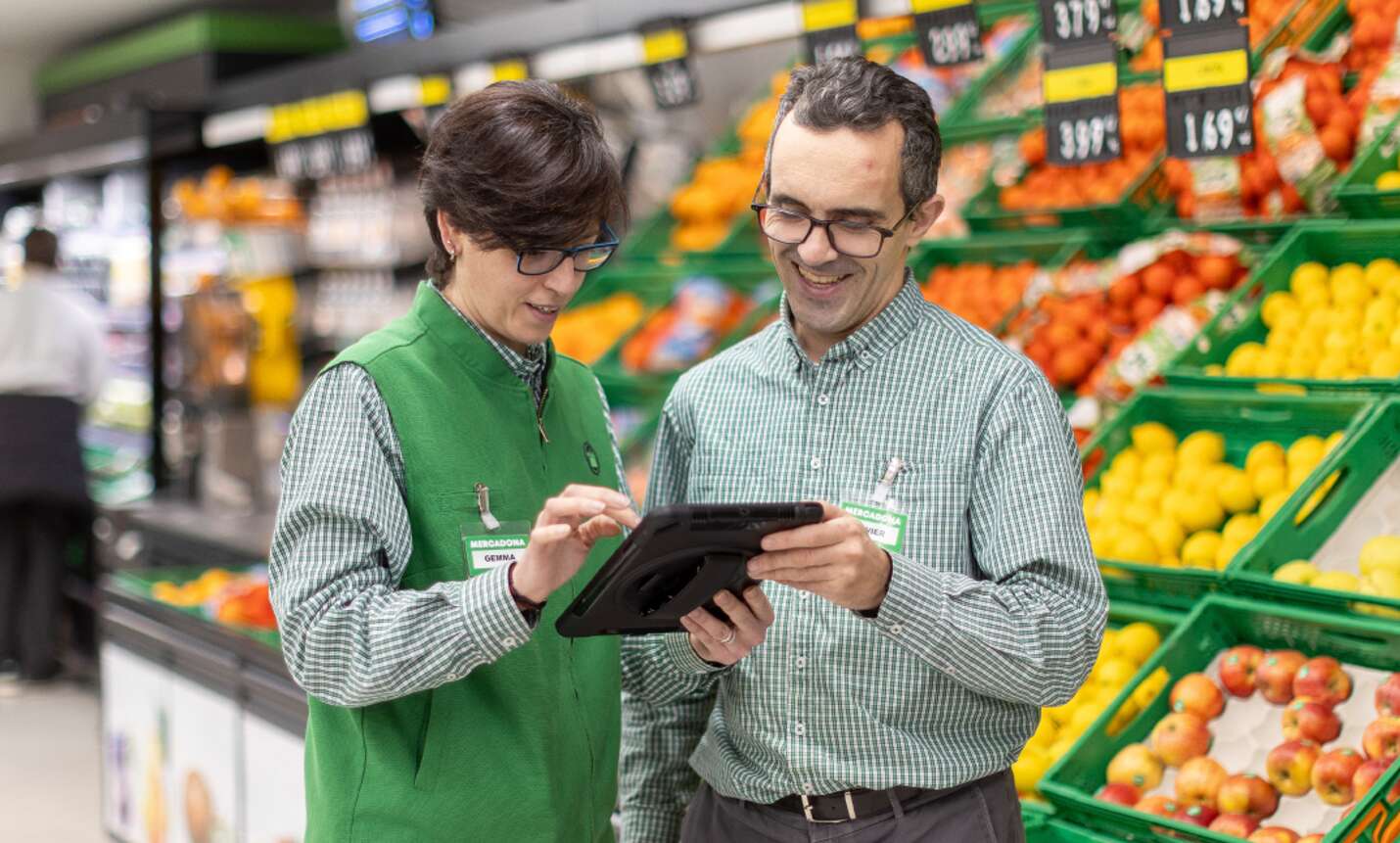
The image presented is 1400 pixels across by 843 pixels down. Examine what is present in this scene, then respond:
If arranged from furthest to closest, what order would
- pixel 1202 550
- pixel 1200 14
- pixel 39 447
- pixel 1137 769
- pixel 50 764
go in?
pixel 39 447 < pixel 50 764 < pixel 1200 14 < pixel 1202 550 < pixel 1137 769

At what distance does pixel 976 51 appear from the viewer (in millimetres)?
3561

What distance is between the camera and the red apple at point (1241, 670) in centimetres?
255

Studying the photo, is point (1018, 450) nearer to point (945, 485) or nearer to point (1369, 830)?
point (945, 485)

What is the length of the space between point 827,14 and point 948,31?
24.1 inches

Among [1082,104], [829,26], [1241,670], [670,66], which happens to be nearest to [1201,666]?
[1241,670]

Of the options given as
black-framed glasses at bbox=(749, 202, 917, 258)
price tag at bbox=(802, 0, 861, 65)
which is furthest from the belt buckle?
price tag at bbox=(802, 0, 861, 65)

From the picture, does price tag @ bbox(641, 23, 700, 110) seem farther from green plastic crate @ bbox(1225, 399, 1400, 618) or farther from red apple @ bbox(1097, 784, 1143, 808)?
red apple @ bbox(1097, 784, 1143, 808)

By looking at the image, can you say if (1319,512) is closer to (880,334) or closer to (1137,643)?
(1137,643)

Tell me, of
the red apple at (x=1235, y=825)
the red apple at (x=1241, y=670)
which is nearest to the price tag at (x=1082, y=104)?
the red apple at (x=1241, y=670)

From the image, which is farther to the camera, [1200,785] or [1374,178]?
[1374,178]

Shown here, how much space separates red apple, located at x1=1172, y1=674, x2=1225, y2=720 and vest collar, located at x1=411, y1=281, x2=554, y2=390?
1.40m

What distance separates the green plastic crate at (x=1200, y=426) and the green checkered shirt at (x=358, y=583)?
1.57 metres

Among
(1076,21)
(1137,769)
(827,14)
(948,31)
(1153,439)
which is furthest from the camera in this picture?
(827,14)

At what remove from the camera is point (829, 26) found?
411 centimetres
